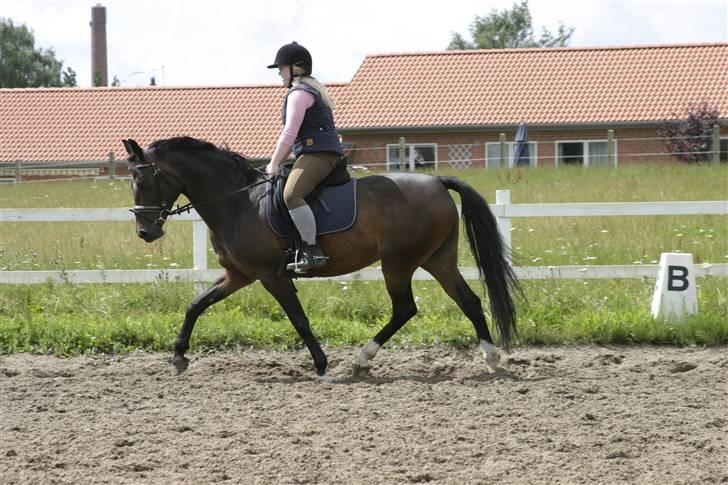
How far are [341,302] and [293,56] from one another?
321cm

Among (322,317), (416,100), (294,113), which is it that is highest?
(416,100)

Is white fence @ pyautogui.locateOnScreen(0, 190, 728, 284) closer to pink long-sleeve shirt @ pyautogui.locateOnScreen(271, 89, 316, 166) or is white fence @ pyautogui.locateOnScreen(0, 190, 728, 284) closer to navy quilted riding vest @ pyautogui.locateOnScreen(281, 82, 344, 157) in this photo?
navy quilted riding vest @ pyautogui.locateOnScreen(281, 82, 344, 157)

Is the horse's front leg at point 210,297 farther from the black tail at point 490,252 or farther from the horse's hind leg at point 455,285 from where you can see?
the black tail at point 490,252

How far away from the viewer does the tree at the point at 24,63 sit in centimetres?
7231

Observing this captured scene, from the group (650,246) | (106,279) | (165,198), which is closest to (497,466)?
(165,198)

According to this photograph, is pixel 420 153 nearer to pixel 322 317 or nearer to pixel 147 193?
pixel 322 317

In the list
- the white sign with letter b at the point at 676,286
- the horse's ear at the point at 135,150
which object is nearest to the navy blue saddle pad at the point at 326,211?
the horse's ear at the point at 135,150

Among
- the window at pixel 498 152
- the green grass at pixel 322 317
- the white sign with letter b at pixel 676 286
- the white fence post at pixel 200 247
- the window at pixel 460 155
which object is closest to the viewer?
the green grass at pixel 322 317

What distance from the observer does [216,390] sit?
747 cm

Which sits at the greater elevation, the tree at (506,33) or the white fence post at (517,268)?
the tree at (506,33)

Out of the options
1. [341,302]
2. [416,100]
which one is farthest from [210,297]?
[416,100]

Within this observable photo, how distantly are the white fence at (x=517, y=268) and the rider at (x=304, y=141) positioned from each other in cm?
248

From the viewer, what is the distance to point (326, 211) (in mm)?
8102

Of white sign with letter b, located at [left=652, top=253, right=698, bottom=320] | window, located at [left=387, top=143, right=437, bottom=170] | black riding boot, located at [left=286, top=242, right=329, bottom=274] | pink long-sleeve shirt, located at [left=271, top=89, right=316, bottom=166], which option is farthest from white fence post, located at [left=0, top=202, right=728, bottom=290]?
window, located at [left=387, top=143, right=437, bottom=170]
